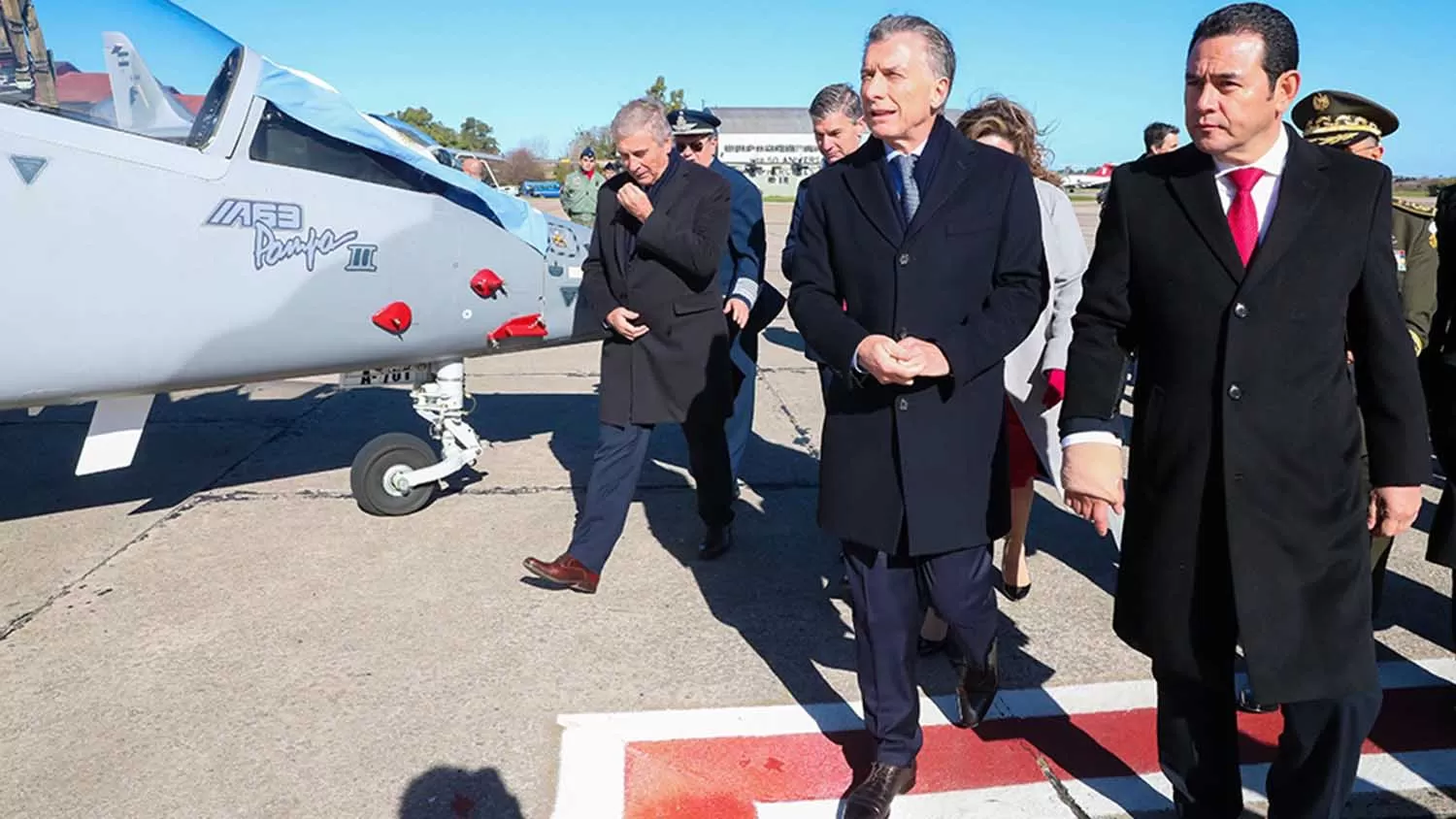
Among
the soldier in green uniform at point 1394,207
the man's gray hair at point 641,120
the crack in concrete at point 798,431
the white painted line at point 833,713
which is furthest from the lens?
the crack in concrete at point 798,431

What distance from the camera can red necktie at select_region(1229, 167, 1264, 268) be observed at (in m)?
1.97

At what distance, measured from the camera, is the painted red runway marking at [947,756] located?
2.73m

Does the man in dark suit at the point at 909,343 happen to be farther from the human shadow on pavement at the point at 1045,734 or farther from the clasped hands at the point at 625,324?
the clasped hands at the point at 625,324

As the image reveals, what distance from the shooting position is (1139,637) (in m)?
2.22

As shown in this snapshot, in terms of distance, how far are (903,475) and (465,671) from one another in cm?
179

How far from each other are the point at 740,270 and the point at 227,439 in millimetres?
4040

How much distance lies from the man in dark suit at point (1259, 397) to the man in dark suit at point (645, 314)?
1953 mm

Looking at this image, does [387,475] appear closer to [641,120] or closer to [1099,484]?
[641,120]

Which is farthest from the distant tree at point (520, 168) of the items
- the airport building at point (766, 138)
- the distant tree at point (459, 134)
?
the airport building at point (766, 138)

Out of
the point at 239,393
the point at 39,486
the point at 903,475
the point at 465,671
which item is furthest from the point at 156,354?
the point at 239,393

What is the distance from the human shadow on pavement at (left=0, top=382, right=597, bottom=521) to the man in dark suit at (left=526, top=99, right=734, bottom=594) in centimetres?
193

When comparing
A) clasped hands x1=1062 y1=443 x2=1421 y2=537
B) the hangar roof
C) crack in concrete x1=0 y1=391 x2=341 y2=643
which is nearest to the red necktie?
clasped hands x1=1062 y1=443 x2=1421 y2=537

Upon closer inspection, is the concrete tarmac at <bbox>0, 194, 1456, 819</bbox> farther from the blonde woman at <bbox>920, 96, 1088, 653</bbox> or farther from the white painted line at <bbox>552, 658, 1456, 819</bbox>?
the blonde woman at <bbox>920, 96, 1088, 653</bbox>

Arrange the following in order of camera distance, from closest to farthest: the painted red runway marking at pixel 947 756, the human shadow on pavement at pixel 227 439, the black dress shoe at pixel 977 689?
the painted red runway marking at pixel 947 756 → the black dress shoe at pixel 977 689 → the human shadow on pavement at pixel 227 439
